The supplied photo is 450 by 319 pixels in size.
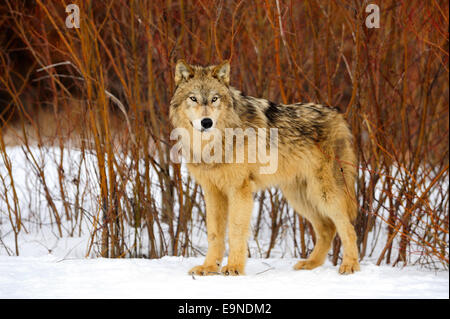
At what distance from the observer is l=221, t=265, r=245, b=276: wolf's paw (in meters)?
3.70

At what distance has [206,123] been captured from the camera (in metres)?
3.52

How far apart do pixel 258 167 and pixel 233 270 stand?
889mm

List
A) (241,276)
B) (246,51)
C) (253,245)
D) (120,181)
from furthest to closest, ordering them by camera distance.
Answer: (253,245) → (246,51) → (120,181) → (241,276)

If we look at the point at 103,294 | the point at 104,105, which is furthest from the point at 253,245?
the point at 103,294

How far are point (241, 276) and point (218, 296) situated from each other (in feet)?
2.43

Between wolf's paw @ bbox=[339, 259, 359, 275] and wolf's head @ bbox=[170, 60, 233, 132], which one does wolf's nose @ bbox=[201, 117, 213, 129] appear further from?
wolf's paw @ bbox=[339, 259, 359, 275]

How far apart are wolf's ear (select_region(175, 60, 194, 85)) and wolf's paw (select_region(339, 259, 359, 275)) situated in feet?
6.77

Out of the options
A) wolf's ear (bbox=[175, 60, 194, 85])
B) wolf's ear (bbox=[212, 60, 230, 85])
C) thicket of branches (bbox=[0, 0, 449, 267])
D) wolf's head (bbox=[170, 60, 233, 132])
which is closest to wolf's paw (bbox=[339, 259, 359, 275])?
thicket of branches (bbox=[0, 0, 449, 267])

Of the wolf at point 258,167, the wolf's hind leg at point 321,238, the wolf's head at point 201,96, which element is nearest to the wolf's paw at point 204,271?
the wolf at point 258,167

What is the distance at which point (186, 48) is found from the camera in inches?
214

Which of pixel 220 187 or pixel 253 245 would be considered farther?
pixel 253 245

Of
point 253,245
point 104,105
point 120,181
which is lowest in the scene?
point 253,245

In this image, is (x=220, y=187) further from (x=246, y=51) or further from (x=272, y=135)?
(x=246, y=51)
